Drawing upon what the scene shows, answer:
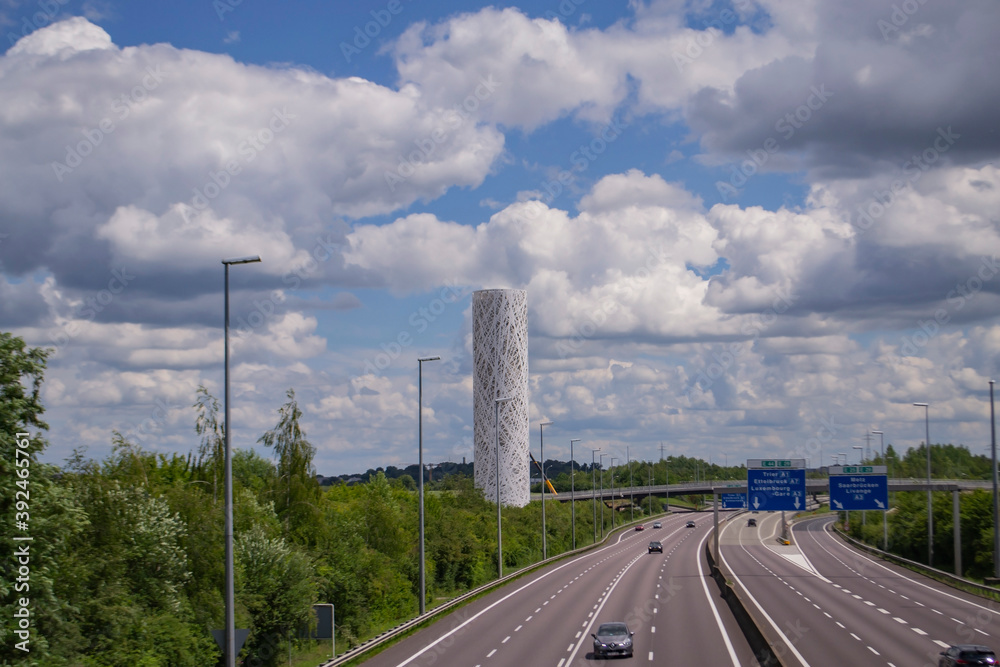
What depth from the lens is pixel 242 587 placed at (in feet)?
118

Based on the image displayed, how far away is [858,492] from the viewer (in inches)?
2272

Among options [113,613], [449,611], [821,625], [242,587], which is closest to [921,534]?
[821,625]

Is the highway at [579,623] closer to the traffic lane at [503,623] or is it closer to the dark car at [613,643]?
the traffic lane at [503,623]

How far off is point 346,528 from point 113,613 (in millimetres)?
24353

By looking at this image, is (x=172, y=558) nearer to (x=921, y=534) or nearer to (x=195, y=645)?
(x=195, y=645)

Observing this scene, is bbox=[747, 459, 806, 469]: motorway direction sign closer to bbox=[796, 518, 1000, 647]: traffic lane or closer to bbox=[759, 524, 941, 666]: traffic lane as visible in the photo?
bbox=[759, 524, 941, 666]: traffic lane

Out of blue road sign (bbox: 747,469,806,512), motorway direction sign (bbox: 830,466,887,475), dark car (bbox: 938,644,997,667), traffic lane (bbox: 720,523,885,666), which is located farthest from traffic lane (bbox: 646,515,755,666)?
motorway direction sign (bbox: 830,466,887,475)

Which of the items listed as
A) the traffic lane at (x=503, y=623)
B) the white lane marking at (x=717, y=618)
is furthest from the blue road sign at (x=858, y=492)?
the traffic lane at (x=503, y=623)

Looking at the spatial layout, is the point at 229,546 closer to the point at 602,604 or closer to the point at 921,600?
the point at 602,604

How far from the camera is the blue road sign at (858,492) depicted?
57156 mm

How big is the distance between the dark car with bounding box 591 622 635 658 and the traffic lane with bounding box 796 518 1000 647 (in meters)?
12.6

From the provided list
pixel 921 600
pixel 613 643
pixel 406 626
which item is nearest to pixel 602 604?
pixel 406 626

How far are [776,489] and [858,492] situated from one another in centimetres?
506

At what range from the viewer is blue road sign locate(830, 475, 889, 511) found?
57.2m
